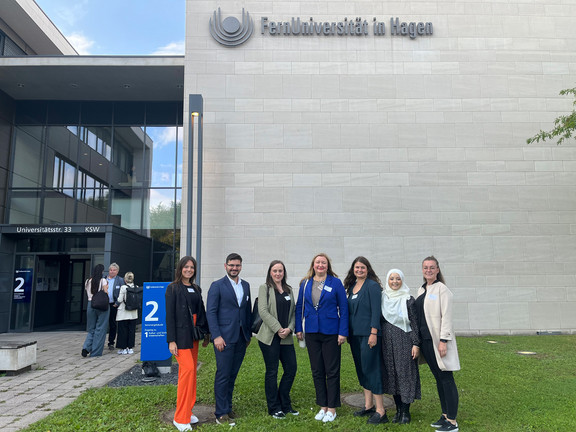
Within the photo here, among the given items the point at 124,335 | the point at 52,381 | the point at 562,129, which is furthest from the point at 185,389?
the point at 562,129

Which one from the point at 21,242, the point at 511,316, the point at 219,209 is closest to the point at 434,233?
the point at 511,316

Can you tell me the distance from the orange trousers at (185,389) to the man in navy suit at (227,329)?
30cm

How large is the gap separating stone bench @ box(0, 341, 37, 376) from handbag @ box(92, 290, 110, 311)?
5.55ft

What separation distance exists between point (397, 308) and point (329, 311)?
79 centimetres

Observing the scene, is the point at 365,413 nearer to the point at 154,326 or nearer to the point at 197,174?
the point at 154,326

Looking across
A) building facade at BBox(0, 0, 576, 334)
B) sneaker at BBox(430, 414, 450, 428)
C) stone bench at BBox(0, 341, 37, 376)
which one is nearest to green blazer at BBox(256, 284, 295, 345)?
sneaker at BBox(430, 414, 450, 428)

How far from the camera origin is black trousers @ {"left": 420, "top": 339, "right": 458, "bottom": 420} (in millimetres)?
4492

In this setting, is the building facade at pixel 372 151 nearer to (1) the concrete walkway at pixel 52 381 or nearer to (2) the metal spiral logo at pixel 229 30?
(2) the metal spiral logo at pixel 229 30

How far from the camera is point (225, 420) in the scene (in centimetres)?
487

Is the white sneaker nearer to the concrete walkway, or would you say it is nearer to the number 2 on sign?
the concrete walkway

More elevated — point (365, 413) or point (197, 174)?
point (197, 174)

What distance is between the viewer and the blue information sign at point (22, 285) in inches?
502

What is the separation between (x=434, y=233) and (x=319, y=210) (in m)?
3.25

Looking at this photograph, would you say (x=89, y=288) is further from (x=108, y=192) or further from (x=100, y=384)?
(x=108, y=192)
